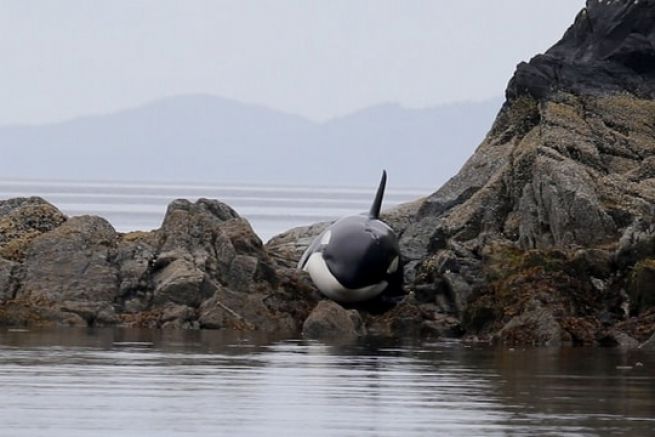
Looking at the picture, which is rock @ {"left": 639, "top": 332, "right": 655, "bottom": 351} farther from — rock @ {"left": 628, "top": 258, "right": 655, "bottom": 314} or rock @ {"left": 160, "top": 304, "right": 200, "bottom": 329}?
rock @ {"left": 160, "top": 304, "right": 200, "bottom": 329}

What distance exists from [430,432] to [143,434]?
2.50 meters

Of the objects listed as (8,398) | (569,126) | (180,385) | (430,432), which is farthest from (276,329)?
(430,432)

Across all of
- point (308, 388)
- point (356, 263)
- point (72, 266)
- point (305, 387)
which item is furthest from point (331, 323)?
point (308, 388)

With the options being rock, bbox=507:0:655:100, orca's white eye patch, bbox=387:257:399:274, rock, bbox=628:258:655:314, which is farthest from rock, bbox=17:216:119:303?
rock, bbox=507:0:655:100

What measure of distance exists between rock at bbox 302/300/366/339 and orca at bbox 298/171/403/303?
198cm

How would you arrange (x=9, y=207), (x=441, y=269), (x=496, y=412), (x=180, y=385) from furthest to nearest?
1. (x=9, y=207)
2. (x=441, y=269)
3. (x=180, y=385)
4. (x=496, y=412)

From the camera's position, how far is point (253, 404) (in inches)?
739

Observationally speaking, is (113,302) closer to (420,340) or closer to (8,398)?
(420,340)

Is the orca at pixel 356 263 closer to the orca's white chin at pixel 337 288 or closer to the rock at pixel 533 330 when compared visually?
the orca's white chin at pixel 337 288

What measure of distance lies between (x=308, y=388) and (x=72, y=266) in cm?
1225

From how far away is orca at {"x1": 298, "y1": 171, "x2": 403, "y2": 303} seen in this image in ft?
106

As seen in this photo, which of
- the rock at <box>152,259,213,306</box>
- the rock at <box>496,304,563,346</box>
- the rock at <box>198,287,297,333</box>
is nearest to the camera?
the rock at <box>496,304,563,346</box>

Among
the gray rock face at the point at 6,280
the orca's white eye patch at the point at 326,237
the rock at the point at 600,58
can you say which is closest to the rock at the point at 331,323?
the orca's white eye patch at the point at 326,237

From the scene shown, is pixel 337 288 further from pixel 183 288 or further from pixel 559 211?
pixel 559 211
